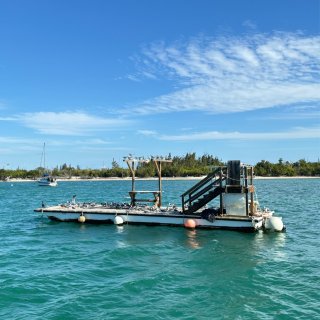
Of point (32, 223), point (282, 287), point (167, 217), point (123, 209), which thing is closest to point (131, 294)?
point (282, 287)

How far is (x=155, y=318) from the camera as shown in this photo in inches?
548

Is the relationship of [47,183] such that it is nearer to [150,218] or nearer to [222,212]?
[150,218]

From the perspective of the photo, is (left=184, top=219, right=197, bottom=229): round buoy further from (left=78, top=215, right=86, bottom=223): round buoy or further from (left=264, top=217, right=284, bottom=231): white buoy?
(left=78, top=215, right=86, bottom=223): round buoy

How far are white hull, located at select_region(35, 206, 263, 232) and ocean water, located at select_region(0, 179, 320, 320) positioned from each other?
74 cm

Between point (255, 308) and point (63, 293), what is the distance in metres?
7.62

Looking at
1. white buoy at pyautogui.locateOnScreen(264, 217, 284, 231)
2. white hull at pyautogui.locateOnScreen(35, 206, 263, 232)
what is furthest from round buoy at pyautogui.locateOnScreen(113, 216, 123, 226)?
white buoy at pyautogui.locateOnScreen(264, 217, 284, 231)

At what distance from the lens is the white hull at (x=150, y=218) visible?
30.4m

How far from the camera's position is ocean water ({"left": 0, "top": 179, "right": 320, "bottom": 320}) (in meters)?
14.8

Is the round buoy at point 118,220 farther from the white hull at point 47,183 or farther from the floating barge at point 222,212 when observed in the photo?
the white hull at point 47,183

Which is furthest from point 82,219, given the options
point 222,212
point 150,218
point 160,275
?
point 160,275

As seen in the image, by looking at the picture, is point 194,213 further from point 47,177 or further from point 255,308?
point 47,177

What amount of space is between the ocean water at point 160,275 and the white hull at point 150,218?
739 millimetres

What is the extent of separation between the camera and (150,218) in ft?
109

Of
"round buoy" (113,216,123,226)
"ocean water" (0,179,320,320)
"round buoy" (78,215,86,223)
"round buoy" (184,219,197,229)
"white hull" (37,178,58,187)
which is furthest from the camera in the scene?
"white hull" (37,178,58,187)
